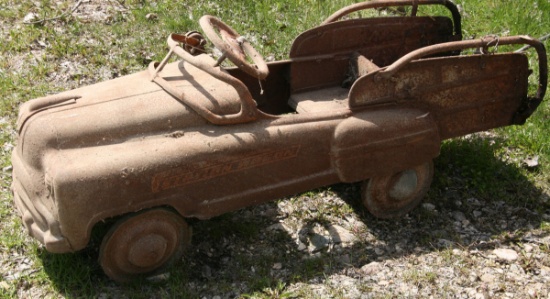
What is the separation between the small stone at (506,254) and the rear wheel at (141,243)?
219 centimetres

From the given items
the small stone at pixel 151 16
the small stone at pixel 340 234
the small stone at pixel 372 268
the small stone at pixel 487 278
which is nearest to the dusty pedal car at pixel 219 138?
the small stone at pixel 340 234

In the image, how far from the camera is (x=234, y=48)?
3.85 meters

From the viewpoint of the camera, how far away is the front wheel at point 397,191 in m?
4.34

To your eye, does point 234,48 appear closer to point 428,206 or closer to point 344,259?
point 344,259

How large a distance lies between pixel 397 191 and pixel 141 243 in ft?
6.27

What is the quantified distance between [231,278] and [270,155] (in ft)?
2.82

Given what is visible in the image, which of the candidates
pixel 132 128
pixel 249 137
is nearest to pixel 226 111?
pixel 249 137

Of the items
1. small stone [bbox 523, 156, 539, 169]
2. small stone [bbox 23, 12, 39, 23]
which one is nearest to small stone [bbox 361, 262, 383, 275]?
small stone [bbox 523, 156, 539, 169]

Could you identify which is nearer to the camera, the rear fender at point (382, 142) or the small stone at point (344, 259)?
the rear fender at point (382, 142)

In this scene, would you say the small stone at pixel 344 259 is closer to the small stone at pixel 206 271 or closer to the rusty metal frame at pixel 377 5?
the small stone at pixel 206 271

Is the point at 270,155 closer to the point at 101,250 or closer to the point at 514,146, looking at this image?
the point at 101,250

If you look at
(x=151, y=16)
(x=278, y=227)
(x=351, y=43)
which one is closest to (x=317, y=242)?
(x=278, y=227)

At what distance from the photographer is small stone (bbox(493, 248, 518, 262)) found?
418 cm

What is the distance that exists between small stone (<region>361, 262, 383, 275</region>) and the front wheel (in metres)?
0.49
